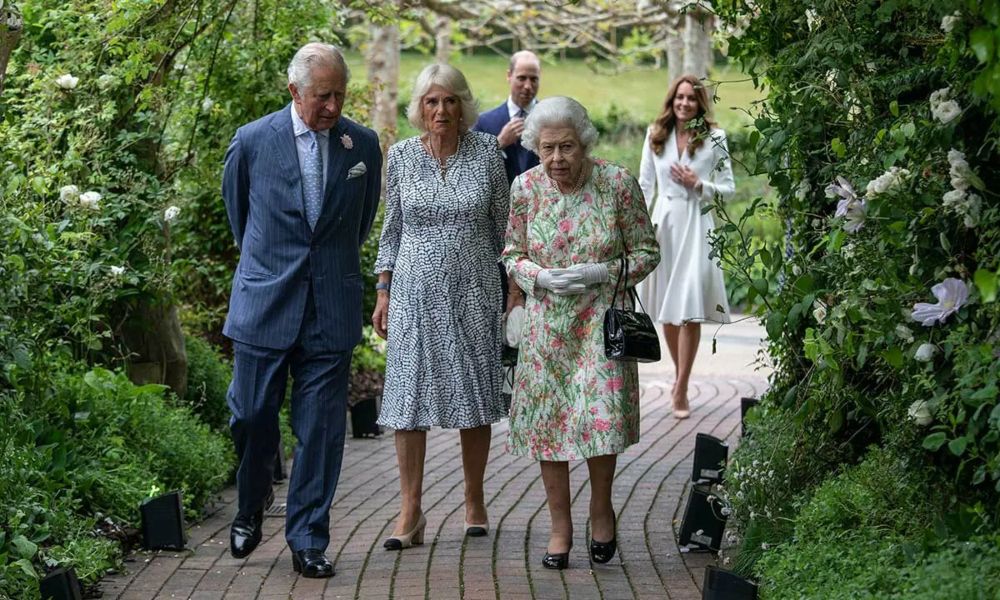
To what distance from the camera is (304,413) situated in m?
6.03

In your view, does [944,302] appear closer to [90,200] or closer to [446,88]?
[446,88]

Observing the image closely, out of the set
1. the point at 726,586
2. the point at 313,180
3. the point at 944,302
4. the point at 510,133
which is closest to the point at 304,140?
the point at 313,180

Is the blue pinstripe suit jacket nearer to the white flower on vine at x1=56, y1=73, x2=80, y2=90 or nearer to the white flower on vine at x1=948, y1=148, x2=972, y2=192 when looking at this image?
the white flower on vine at x1=56, y1=73, x2=80, y2=90

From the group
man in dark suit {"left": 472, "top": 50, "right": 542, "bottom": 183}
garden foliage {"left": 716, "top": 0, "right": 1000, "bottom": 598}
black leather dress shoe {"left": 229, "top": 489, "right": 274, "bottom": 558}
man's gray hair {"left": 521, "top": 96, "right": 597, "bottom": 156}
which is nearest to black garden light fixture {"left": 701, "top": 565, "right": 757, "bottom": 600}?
garden foliage {"left": 716, "top": 0, "right": 1000, "bottom": 598}

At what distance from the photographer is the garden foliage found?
4027mm

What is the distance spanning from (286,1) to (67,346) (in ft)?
8.51

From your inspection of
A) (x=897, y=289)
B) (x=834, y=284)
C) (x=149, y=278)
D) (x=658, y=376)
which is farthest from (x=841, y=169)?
(x=658, y=376)

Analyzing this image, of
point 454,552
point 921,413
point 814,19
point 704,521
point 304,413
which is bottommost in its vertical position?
point 454,552

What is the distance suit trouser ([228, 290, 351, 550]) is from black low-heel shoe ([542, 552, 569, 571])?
87 centimetres

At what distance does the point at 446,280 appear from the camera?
646 cm

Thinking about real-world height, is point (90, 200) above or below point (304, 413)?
above

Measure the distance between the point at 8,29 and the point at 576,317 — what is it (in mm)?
2434

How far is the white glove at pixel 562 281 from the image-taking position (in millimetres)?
6066

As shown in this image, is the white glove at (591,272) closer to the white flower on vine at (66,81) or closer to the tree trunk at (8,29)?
the tree trunk at (8,29)
